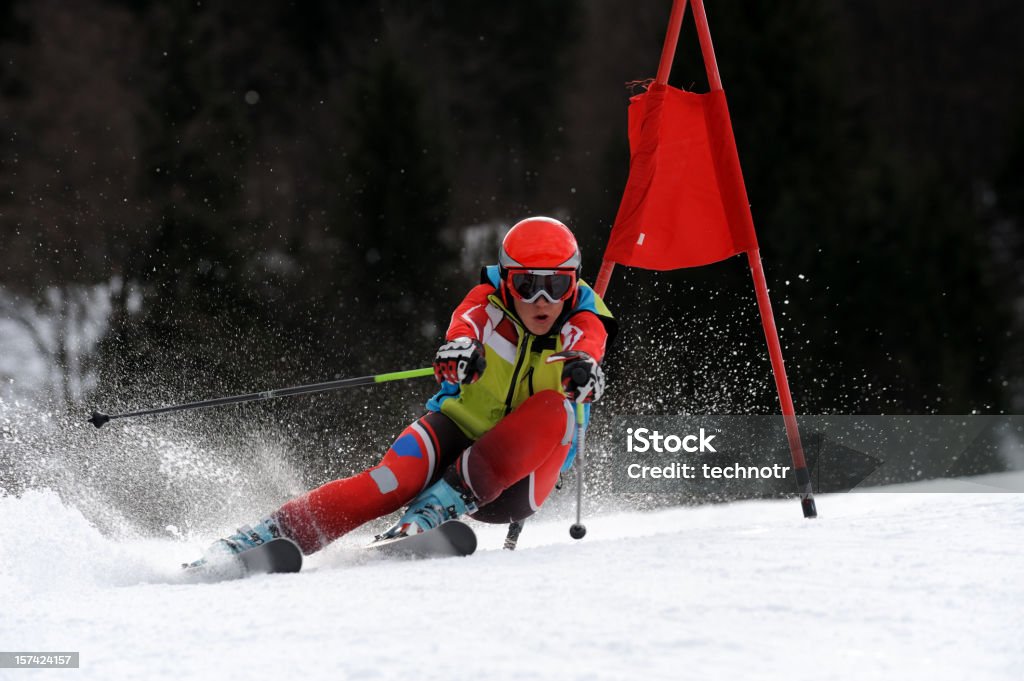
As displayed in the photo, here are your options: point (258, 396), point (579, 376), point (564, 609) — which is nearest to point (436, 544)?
point (579, 376)

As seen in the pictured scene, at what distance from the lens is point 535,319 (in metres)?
4.27

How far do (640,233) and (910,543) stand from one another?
190cm

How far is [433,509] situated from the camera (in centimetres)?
388

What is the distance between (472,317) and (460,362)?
0.38 m

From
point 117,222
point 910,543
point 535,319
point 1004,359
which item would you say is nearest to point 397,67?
point 117,222

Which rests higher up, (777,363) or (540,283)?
(540,283)

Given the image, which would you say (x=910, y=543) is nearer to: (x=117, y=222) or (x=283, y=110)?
(x=117, y=222)

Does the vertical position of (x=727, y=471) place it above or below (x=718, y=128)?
below

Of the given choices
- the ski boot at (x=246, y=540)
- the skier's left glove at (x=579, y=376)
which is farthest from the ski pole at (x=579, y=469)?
the ski boot at (x=246, y=540)

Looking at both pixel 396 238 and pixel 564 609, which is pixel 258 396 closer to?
pixel 564 609

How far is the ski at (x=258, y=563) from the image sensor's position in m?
3.49

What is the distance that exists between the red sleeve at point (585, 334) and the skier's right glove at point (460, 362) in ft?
1.14

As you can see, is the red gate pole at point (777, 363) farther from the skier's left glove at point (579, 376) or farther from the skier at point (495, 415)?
the skier's left glove at point (579, 376)

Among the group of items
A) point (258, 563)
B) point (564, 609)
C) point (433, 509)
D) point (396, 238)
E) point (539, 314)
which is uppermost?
point (396, 238)
